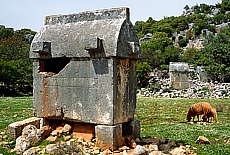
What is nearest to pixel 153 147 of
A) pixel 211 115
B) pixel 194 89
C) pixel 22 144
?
pixel 22 144

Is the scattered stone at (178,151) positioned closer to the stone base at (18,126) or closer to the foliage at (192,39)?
the stone base at (18,126)

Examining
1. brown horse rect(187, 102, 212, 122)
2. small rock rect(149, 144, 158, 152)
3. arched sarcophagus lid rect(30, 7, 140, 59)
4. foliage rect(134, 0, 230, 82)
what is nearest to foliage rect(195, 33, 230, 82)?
foliage rect(134, 0, 230, 82)

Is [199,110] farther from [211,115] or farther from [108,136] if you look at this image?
[108,136]

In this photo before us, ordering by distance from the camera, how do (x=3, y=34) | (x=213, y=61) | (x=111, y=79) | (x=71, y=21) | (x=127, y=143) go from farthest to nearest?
(x=3, y=34) < (x=213, y=61) < (x=71, y=21) < (x=127, y=143) < (x=111, y=79)

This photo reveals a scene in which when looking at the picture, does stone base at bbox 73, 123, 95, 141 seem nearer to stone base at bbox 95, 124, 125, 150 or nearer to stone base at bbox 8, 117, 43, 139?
stone base at bbox 95, 124, 125, 150

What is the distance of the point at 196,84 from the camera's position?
40219 mm

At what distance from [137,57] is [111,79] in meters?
1.40

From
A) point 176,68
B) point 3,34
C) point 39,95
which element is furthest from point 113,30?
point 3,34

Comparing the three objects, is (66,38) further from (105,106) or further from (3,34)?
(3,34)

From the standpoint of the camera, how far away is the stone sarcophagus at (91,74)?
861 cm

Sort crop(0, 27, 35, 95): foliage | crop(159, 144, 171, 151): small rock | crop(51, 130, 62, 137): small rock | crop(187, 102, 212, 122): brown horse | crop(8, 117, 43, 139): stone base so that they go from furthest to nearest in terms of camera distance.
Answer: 1. crop(0, 27, 35, 95): foliage
2. crop(187, 102, 212, 122): brown horse
3. crop(8, 117, 43, 139): stone base
4. crop(51, 130, 62, 137): small rock
5. crop(159, 144, 171, 151): small rock

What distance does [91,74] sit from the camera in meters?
8.90

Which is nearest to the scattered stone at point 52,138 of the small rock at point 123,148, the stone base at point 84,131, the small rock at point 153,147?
the stone base at point 84,131

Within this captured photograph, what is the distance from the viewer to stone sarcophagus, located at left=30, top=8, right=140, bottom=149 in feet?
28.2
